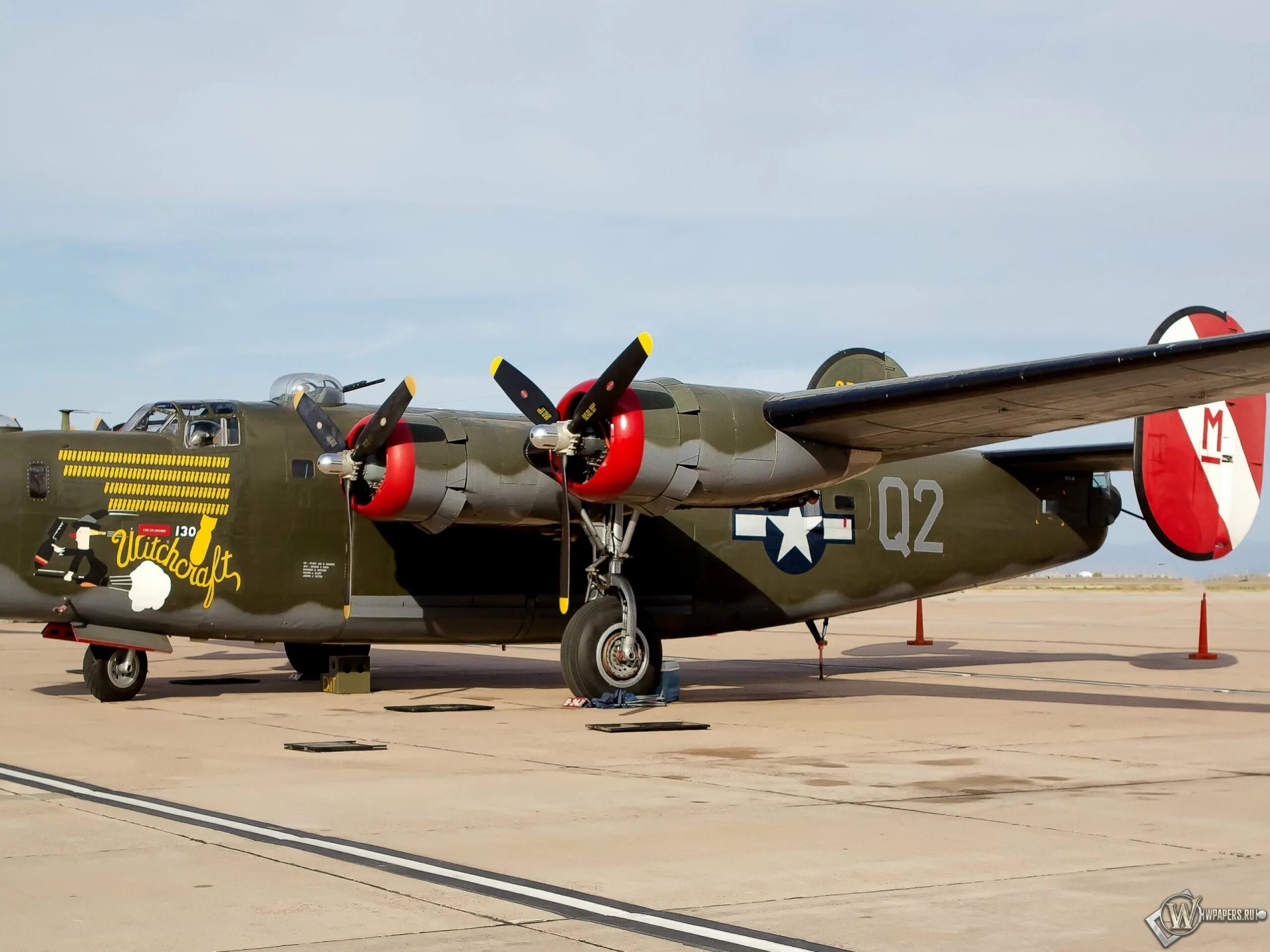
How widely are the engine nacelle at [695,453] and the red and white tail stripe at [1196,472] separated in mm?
5085

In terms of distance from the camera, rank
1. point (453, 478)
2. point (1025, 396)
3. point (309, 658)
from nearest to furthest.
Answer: point (1025, 396) → point (453, 478) → point (309, 658)

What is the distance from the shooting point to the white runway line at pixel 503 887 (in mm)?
5391

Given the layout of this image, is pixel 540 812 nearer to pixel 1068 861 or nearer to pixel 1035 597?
pixel 1068 861

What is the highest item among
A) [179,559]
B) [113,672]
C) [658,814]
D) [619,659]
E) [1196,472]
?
[1196,472]

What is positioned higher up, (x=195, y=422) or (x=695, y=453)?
(x=195, y=422)

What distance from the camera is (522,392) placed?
48.7ft

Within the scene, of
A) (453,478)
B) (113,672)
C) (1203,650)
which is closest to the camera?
(453,478)

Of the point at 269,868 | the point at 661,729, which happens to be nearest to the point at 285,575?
the point at 661,729

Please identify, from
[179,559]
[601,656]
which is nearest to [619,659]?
[601,656]

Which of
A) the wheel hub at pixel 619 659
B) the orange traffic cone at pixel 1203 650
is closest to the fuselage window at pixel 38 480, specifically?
the wheel hub at pixel 619 659

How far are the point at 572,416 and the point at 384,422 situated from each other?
204cm

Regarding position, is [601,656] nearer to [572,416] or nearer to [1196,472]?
[572,416]

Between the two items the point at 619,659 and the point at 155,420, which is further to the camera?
the point at 155,420

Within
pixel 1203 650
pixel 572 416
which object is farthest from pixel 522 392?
pixel 1203 650
